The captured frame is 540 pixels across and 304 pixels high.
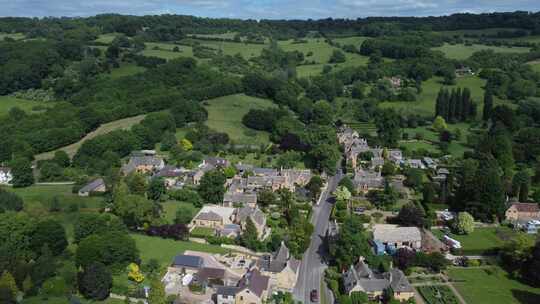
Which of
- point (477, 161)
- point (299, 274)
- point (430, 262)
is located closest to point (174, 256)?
point (299, 274)

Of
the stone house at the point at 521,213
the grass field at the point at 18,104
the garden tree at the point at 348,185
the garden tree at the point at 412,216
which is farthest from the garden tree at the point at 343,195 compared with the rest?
the grass field at the point at 18,104

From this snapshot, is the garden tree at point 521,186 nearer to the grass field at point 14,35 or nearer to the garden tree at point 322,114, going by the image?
the garden tree at point 322,114

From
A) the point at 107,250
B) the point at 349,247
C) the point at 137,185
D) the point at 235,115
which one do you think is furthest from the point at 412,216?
the point at 235,115

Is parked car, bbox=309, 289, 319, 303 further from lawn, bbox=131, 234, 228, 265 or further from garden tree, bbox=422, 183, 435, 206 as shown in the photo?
garden tree, bbox=422, 183, 435, 206

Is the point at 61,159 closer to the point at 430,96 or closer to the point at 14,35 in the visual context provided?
the point at 430,96

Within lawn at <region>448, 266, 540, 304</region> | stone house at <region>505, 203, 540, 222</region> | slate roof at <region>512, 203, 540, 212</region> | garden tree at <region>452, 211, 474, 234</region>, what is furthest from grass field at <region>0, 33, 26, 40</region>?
lawn at <region>448, 266, 540, 304</region>

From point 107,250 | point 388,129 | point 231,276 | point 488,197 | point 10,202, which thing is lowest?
point 231,276
